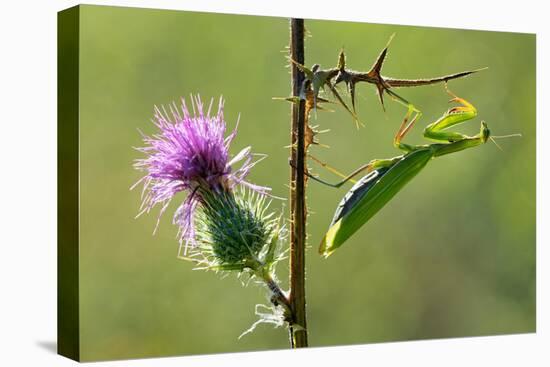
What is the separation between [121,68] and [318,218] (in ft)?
5.25

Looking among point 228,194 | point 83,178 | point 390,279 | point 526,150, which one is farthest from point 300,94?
point 526,150

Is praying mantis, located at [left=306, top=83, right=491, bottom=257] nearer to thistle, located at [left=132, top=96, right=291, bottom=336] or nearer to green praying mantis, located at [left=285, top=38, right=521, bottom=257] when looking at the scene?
green praying mantis, located at [left=285, top=38, right=521, bottom=257]

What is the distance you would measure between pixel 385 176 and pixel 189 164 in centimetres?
103

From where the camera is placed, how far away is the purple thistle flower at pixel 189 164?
4.12m

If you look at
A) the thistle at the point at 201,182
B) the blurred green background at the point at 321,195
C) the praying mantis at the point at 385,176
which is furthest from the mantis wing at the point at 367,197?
the blurred green background at the point at 321,195

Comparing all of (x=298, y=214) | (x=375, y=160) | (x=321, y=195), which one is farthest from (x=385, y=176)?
(x=321, y=195)

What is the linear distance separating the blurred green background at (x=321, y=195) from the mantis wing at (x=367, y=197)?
73cm

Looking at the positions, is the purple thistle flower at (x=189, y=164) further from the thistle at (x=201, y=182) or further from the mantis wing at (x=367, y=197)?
the mantis wing at (x=367, y=197)

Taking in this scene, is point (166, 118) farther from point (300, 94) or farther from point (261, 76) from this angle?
point (261, 76)

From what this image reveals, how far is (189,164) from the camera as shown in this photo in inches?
162

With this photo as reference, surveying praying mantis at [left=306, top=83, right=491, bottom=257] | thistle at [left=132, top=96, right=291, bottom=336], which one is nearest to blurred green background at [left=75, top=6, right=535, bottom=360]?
thistle at [left=132, top=96, right=291, bottom=336]

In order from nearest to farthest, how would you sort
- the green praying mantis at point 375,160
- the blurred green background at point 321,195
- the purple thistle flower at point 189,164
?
the green praying mantis at point 375,160, the purple thistle flower at point 189,164, the blurred green background at point 321,195

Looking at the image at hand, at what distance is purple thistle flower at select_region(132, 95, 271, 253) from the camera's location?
13.5 feet

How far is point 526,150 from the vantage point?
19.8 feet
